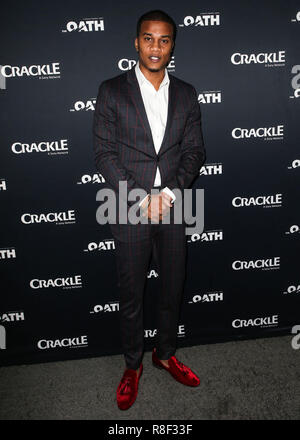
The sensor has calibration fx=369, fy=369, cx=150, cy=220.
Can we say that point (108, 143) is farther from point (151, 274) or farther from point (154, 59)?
point (151, 274)

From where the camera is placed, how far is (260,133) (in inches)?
92.3

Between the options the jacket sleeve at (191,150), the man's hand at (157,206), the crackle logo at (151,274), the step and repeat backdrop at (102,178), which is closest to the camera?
the man's hand at (157,206)

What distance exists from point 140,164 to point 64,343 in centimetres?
144

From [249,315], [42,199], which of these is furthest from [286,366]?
[42,199]

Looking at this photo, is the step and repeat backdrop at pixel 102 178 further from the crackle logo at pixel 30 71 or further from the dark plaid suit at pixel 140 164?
Result: the dark plaid suit at pixel 140 164

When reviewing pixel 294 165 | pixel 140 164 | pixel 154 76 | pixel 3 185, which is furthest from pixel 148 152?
pixel 294 165

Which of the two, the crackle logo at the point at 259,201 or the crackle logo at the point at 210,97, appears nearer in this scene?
the crackle logo at the point at 210,97

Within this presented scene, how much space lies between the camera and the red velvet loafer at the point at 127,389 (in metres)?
Result: 2.10

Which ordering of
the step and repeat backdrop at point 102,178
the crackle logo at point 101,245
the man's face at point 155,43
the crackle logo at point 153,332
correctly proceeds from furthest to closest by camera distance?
the crackle logo at point 153,332 < the crackle logo at point 101,245 < the step and repeat backdrop at point 102,178 < the man's face at point 155,43

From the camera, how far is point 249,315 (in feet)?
8.91

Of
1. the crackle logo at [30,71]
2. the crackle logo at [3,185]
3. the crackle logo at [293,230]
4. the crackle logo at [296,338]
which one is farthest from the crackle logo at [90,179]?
the crackle logo at [296,338]

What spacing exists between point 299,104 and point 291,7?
56 cm

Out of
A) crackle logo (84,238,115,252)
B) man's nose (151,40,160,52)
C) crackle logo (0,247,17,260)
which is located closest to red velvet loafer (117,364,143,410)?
crackle logo (84,238,115,252)
